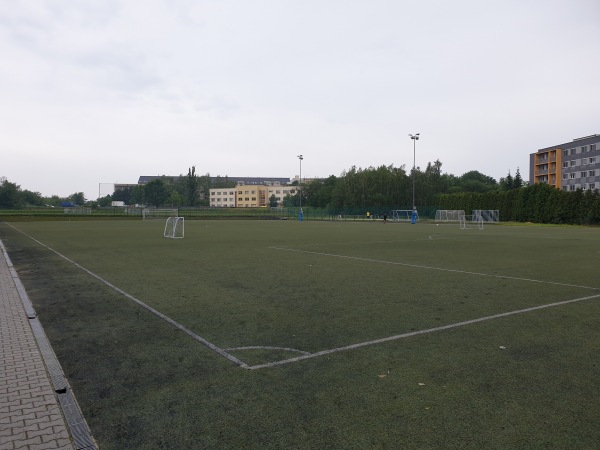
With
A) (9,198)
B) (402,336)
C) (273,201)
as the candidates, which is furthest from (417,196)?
(273,201)

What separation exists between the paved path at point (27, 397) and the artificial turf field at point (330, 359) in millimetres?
229

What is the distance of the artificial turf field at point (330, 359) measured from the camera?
3.39 metres

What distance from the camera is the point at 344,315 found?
7023mm

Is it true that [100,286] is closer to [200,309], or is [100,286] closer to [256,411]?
[200,309]

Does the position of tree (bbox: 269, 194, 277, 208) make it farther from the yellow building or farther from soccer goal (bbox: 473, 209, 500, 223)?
soccer goal (bbox: 473, 209, 500, 223)

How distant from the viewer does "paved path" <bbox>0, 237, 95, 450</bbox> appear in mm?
3287

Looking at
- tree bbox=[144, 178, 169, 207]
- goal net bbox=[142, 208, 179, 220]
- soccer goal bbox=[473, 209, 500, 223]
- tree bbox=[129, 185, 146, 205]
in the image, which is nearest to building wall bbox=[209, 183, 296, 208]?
tree bbox=[129, 185, 146, 205]

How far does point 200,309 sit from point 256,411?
4087 mm

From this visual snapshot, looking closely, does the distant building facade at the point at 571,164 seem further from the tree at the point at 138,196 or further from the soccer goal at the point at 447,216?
the tree at the point at 138,196

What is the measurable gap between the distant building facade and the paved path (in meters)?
90.1

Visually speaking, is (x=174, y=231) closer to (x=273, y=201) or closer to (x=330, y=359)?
(x=330, y=359)

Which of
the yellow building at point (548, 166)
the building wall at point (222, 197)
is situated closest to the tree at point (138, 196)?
the building wall at point (222, 197)

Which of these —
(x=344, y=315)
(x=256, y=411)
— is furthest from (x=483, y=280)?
(x=256, y=411)

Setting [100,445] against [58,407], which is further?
[58,407]
